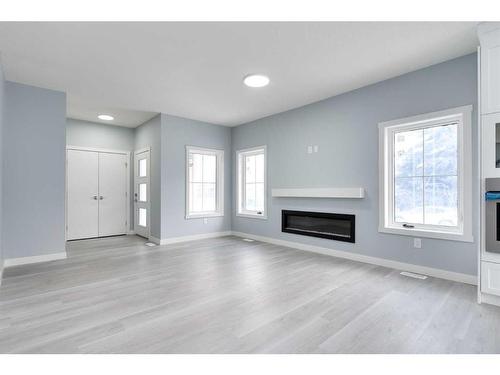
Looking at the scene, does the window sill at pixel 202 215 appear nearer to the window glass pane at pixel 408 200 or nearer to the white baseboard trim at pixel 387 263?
the white baseboard trim at pixel 387 263

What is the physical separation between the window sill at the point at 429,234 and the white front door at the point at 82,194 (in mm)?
5684

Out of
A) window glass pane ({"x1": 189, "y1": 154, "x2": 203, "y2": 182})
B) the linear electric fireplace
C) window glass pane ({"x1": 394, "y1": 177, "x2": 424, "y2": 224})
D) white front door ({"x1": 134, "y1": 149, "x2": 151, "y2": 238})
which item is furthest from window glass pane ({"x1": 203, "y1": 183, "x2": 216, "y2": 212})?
window glass pane ({"x1": 394, "y1": 177, "x2": 424, "y2": 224})

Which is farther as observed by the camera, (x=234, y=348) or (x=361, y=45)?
(x=361, y=45)

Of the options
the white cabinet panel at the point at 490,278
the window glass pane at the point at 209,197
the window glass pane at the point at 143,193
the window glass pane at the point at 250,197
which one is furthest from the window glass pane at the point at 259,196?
the white cabinet panel at the point at 490,278

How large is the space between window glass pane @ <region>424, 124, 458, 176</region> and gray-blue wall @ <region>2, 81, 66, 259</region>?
5.11 meters

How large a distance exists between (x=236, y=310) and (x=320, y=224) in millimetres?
2478

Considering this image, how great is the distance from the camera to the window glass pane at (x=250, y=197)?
18.4 ft

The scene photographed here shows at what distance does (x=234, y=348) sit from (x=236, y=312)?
51cm

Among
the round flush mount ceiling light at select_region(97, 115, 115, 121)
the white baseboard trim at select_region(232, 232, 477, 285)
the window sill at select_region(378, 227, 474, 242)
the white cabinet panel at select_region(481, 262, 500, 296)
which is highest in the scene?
the round flush mount ceiling light at select_region(97, 115, 115, 121)

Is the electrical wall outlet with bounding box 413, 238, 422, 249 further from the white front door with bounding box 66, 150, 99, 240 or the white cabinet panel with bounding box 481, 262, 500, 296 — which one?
the white front door with bounding box 66, 150, 99, 240

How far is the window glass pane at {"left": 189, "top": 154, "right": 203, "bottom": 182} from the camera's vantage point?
5461 millimetres

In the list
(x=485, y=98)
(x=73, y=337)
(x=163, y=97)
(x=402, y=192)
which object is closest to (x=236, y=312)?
(x=73, y=337)
